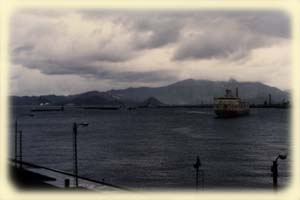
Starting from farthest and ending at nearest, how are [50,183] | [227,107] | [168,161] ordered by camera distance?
[227,107]
[168,161]
[50,183]

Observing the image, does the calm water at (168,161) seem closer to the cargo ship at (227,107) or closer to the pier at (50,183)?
the pier at (50,183)

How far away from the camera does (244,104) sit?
100 meters

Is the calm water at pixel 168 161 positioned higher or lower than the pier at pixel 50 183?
lower

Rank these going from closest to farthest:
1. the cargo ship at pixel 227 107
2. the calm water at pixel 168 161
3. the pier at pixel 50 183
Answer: the pier at pixel 50 183 < the calm water at pixel 168 161 < the cargo ship at pixel 227 107

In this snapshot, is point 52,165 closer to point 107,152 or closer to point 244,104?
point 107,152

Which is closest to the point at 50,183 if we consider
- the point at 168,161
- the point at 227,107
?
→ the point at 168,161

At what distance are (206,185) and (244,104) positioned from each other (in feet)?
266

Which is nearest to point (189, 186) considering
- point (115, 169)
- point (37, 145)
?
point (115, 169)

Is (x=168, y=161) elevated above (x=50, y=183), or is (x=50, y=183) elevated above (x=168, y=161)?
(x=50, y=183)

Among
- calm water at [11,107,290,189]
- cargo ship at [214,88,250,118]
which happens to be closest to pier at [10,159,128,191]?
calm water at [11,107,290,189]

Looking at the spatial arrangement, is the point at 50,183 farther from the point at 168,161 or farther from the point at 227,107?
the point at 227,107

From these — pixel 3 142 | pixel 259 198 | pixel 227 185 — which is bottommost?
pixel 227 185

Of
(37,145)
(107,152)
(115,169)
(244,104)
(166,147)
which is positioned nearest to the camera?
(115,169)

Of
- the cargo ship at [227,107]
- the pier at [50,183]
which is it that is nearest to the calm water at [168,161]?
the pier at [50,183]
